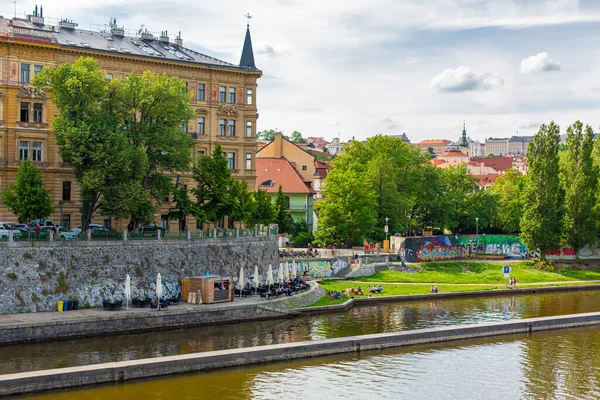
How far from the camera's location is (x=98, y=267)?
49375 millimetres

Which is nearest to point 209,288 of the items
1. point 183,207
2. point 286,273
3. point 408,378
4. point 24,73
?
point 286,273

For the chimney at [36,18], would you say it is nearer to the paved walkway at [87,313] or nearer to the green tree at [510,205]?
the paved walkway at [87,313]

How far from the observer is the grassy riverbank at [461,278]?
6750 cm

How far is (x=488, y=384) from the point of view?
35938 mm

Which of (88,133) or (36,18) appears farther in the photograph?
(36,18)

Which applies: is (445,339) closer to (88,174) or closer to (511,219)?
(88,174)

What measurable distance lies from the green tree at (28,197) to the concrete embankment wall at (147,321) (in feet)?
43.1

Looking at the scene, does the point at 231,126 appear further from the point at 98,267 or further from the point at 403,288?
the point at 98,267

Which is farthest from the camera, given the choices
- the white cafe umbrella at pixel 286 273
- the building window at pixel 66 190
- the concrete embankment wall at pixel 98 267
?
the building window at pixel 66 190

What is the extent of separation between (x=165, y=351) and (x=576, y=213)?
57.2 metres

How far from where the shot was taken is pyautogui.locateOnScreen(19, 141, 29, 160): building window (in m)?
59.9

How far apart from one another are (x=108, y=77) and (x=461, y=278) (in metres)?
39.5

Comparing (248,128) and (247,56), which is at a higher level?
(247,56)

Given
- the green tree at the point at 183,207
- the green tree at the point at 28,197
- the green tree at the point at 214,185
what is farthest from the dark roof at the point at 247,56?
the green tree at the point at 28,197
